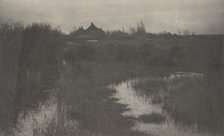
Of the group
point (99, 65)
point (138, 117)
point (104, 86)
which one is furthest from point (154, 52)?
point (138, 117)

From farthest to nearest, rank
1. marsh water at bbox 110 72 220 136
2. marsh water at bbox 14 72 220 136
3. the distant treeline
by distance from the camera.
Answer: the distant treeline < marsh water at bbox 110 72 220 136 < marsh water at bbox 14 72 220 136

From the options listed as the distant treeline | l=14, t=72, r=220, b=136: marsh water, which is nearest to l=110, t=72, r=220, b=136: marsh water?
l=14, t=72, r=220, b=136: marsh water

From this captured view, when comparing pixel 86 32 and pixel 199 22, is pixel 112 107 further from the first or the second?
pixel 199 22

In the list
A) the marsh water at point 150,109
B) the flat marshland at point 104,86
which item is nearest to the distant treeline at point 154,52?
the flat marshland at point 104,86

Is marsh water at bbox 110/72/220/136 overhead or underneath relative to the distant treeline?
underneath

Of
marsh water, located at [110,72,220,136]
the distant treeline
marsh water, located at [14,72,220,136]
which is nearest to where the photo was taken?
marsh water, located at [14,72,220,136]

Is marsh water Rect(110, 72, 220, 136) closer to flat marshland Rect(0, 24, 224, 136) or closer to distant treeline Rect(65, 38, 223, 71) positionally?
flat marshland Rect(0, 24, 224, 136)

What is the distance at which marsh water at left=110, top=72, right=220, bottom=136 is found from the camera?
503 centimetres

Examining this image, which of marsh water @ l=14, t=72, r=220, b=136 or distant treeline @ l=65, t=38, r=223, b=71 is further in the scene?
distant treeline @ l=65, t=38, r=223, b=71

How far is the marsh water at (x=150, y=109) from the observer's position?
5031mm

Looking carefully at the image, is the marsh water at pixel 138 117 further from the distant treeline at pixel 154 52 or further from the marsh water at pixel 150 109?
the distant treeline at pixel 154 52

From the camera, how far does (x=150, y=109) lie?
6230 mm

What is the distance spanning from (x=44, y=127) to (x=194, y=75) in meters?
2.61

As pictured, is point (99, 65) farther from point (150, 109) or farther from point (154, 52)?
point (150, 109)
